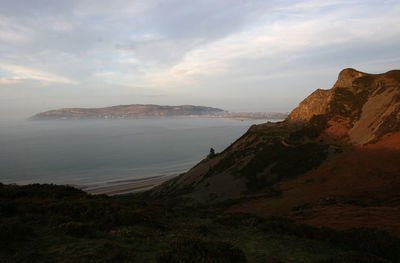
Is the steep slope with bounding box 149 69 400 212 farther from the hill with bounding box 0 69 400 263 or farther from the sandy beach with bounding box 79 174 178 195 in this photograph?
the sandy beach with bounding box 79 174 178 195

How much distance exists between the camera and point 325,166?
3747 centimetres

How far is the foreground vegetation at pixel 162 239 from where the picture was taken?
8258mm

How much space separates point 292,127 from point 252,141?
10.6 m

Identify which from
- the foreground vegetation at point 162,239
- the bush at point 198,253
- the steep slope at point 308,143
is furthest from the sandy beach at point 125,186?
the bush at point 198,253

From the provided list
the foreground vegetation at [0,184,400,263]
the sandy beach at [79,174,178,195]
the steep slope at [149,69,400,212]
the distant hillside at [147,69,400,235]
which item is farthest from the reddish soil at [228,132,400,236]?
the sandy beach at [79,174,178,195]

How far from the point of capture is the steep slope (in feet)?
130

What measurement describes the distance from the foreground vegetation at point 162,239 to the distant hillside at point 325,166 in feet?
14.3

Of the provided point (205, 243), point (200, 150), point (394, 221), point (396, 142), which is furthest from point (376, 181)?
point (200, 150)

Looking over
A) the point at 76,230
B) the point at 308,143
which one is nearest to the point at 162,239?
the point at 76,230

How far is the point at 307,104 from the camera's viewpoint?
66.2 meters

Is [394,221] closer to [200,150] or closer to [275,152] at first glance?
[275,152]

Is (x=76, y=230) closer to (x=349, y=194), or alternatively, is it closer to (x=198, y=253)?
(x=198, y=253)

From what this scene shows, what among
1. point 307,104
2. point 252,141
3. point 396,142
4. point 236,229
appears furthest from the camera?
point 307,104

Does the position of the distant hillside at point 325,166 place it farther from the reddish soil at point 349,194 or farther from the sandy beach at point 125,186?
the sandy beach at point 125,186
